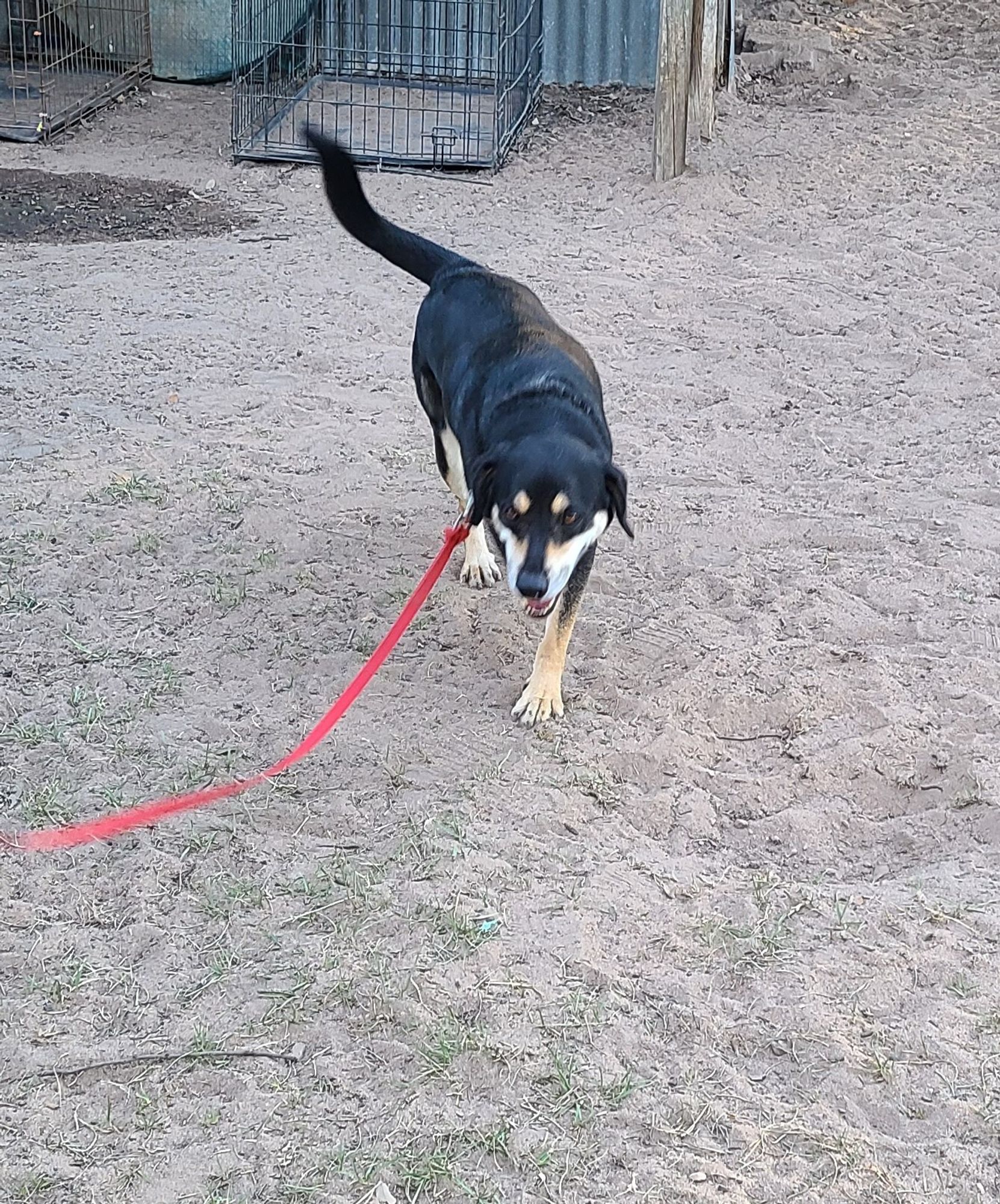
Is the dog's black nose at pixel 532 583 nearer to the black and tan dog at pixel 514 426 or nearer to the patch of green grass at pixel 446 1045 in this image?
the black and tan dog at pixel 514 426

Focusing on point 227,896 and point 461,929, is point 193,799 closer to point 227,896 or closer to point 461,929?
point 227,896

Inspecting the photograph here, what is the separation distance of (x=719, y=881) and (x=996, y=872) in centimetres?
65

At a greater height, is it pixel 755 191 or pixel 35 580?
pixel 755 191

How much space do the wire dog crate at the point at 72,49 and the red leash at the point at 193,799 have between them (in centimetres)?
770

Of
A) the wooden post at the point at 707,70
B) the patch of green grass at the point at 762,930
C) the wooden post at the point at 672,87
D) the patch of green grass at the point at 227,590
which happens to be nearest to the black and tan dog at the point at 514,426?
the patch of green grass at the point at 227,590

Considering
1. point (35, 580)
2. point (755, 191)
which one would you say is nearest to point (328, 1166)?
point (35, 580)

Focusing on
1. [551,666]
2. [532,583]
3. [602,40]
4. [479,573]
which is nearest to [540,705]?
[551,666]

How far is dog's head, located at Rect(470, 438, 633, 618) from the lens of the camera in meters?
3.66

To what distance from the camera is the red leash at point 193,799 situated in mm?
3488

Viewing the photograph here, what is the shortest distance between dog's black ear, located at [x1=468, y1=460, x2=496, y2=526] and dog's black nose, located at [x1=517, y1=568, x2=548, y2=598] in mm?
276

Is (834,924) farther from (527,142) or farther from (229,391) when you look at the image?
(527,142)

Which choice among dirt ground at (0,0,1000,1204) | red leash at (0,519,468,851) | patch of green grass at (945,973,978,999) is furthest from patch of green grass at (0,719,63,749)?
patch of green grass at (945,973,978,999)

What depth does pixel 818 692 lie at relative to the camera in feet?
13.6

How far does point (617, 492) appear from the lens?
12.6ft
